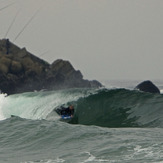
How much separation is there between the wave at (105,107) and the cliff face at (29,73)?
237 ft

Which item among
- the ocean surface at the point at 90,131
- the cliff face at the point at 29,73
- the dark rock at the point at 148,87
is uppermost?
the cliff face at the point at 29,73

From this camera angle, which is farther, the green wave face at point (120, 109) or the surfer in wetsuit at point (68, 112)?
the surfer in wetsuit at point (68, 112)

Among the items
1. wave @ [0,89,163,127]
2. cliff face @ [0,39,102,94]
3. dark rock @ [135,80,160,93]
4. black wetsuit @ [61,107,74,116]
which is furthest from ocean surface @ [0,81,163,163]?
cliff face @ [0,39,102,94]

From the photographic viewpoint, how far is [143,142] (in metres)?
17.2

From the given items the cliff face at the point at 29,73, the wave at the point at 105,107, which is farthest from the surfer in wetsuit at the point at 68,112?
the cliff face at the point at 29,73

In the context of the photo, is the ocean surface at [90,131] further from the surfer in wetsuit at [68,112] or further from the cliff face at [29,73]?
the cliff face at [29,73]

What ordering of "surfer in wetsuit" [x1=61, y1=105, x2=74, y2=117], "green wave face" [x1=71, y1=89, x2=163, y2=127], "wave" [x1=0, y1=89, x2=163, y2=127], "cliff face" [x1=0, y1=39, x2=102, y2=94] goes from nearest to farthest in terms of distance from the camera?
"green wave face" [x1=71, y1=89, x2=163, y2=127], "wave" [x1=0, y1=89, x2=163, y2=127], "surfer in wetsuit" [x1=61, y1=105, x2=74, y2=117], "cliff face" [x1=0, y1=39, x2=102, y2=94]

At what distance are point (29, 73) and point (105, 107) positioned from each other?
281 feet

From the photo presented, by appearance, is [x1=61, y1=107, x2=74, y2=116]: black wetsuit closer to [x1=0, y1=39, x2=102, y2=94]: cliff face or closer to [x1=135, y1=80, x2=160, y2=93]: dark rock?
[x1=135, y1=80, x2=160, y2=93]: dark rock

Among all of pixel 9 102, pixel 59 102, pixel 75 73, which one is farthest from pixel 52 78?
pixel 59 102

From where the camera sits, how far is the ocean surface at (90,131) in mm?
15961

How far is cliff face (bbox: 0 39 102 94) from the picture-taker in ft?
366

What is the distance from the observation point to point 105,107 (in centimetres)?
3166

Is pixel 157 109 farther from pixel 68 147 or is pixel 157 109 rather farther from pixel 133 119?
pixel 68 147
